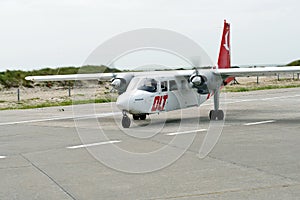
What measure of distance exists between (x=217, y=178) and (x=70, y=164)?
3.55m

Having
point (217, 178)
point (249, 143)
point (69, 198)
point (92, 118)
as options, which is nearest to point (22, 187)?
point (69, 198)

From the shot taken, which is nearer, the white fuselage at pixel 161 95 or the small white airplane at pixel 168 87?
the white fuselage at pixel 161 95

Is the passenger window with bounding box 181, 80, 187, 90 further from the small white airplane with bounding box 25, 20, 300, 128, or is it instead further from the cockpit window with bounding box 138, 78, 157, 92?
the cockpit window with bounding box 138, 78, 157, 92

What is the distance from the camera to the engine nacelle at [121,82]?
19.6 meters

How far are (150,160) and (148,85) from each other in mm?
6925

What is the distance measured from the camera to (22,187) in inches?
336

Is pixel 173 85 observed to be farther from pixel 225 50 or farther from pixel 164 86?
pixel 225 50

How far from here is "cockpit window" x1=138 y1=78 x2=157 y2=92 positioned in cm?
1748

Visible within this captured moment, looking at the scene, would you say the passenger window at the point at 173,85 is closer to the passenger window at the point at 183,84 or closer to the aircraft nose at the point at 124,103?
the passenger window at the point at 183,84

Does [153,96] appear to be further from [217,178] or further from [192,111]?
[217,178]

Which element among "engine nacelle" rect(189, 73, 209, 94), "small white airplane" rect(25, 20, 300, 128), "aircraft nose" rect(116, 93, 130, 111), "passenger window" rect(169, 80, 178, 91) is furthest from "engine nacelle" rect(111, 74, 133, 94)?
"aircraft nose" rect(116, 93, 130, 111)

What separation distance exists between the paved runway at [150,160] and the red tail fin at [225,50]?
4457 millimetres

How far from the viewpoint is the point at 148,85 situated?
58.1 ft

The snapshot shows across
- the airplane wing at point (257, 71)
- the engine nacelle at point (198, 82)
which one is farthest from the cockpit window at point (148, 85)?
the airplane wing at point (257, 71)
